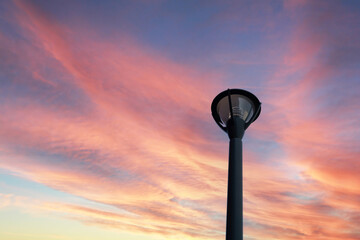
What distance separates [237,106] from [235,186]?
2375mm

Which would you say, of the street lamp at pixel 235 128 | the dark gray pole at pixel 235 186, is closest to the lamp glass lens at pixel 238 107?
the street lamp at pixel 235 128

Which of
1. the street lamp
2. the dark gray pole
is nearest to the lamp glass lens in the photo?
the street lamp

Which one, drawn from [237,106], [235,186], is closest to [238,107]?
[237,106]

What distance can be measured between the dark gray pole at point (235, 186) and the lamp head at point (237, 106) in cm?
37

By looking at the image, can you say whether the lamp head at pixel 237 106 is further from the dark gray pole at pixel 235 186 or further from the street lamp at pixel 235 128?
the dark gray pole at pixel 235 186

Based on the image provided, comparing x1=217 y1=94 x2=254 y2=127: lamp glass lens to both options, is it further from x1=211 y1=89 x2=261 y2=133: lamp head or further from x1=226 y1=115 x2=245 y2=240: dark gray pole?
x1=226 y1=115 x2=245 y2=240: dark gray pole

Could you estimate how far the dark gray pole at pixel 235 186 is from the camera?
21.1ft

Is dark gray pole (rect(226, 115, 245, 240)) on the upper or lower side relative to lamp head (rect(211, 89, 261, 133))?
lower

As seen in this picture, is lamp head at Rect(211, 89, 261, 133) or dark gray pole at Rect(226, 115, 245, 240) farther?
lamp head at Rect(211, 89, 261, 133)

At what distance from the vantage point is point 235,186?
267 inches

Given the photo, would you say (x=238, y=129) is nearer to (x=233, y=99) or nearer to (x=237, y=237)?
(x=233, y=99)

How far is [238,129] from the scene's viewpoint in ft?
25.1

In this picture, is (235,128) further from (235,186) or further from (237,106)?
(235,186)

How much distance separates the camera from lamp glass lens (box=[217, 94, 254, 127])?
8.03m
